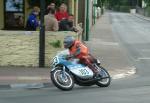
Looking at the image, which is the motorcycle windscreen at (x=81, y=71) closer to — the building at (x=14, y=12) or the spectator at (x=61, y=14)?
the spectator at (x=61, y=14)

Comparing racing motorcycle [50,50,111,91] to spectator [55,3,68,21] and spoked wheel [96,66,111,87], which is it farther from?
spectator [55,3,68,21]

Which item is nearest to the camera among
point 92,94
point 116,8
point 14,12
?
point 92,94

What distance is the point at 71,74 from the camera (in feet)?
43.5

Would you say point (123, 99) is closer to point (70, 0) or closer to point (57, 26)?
point (57, 26)

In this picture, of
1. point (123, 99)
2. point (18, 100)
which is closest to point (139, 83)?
point (123, 99)

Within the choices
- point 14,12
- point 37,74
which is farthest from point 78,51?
point 14,12

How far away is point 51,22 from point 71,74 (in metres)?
4.22

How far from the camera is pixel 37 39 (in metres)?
17.1

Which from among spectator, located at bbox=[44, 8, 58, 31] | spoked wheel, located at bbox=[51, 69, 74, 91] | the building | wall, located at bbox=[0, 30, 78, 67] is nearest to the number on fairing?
spoked wheel, located at bbox=[51, 69, 74, 91]

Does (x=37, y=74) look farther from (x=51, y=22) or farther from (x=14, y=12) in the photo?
(x=14, y=12)

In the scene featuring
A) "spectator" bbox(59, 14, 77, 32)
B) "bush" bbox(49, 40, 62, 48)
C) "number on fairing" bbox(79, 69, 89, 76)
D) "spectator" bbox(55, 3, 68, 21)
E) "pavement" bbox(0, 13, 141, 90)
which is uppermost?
"spectator" bbox(55, 3, 68, 21)

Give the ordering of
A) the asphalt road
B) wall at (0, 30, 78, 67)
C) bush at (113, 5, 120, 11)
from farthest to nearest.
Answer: bush at (113, 5, 120, 11) → wall at (0, 30, 78, 67) → the asphalt road

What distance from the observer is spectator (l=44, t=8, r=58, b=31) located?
17.1 meters

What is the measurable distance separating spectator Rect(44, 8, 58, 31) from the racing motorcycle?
363cm
